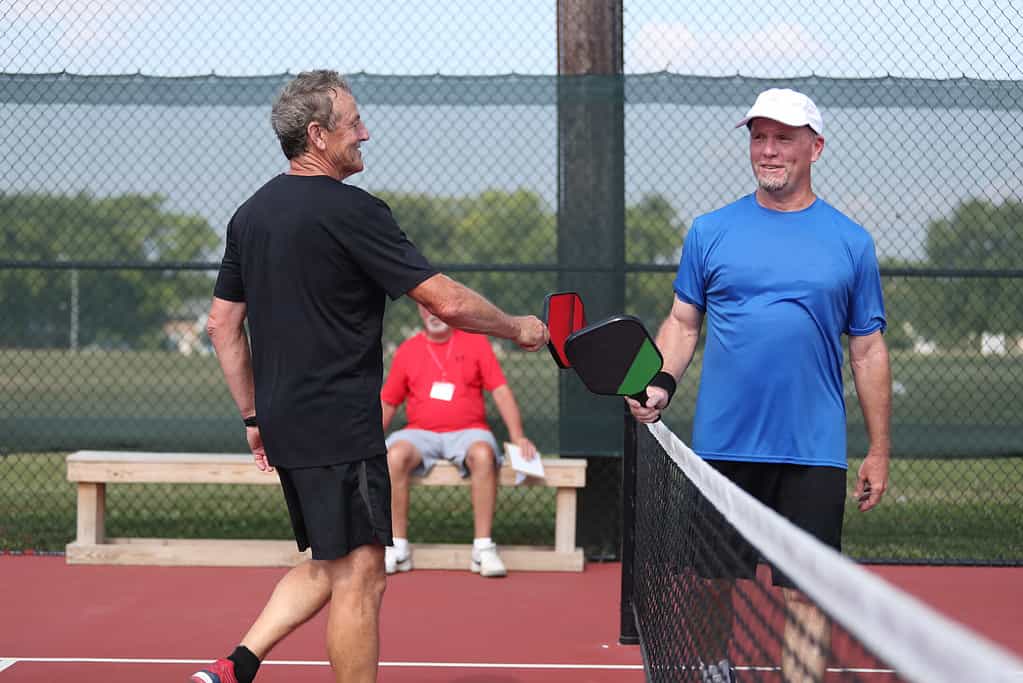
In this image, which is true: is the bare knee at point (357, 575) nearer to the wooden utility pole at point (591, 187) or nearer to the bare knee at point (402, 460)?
the bare knee at point (402, 460)

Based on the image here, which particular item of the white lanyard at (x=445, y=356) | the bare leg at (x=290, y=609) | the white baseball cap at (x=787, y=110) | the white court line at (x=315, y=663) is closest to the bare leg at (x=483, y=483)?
the white lanyard at (x=445, y=356)

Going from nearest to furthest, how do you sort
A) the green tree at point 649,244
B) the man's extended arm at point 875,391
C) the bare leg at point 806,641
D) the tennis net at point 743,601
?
1. the tennis net at point 743,601
2. the bare leg at point 806,641
3. the man's extended arm at point 875,391
4. the green tree at point 649,244

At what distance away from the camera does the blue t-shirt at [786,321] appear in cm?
370

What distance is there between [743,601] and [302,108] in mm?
1615

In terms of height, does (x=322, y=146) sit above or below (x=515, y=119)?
below

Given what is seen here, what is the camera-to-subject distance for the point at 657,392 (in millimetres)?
3729

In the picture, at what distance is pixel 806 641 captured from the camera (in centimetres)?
234

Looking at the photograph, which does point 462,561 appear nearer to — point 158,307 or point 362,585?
point 158,307

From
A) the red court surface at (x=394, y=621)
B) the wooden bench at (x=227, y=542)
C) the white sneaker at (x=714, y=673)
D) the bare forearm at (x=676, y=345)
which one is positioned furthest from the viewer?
the wooden bench at (x=227, y=542)

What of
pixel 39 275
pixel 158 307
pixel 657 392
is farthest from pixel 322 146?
pixel 158 307

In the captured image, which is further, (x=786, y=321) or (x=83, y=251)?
(x=83, y=251)

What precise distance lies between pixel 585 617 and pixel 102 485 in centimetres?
264

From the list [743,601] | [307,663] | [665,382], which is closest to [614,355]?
[665,382]

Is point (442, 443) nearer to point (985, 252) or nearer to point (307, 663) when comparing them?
point (307, 663)
